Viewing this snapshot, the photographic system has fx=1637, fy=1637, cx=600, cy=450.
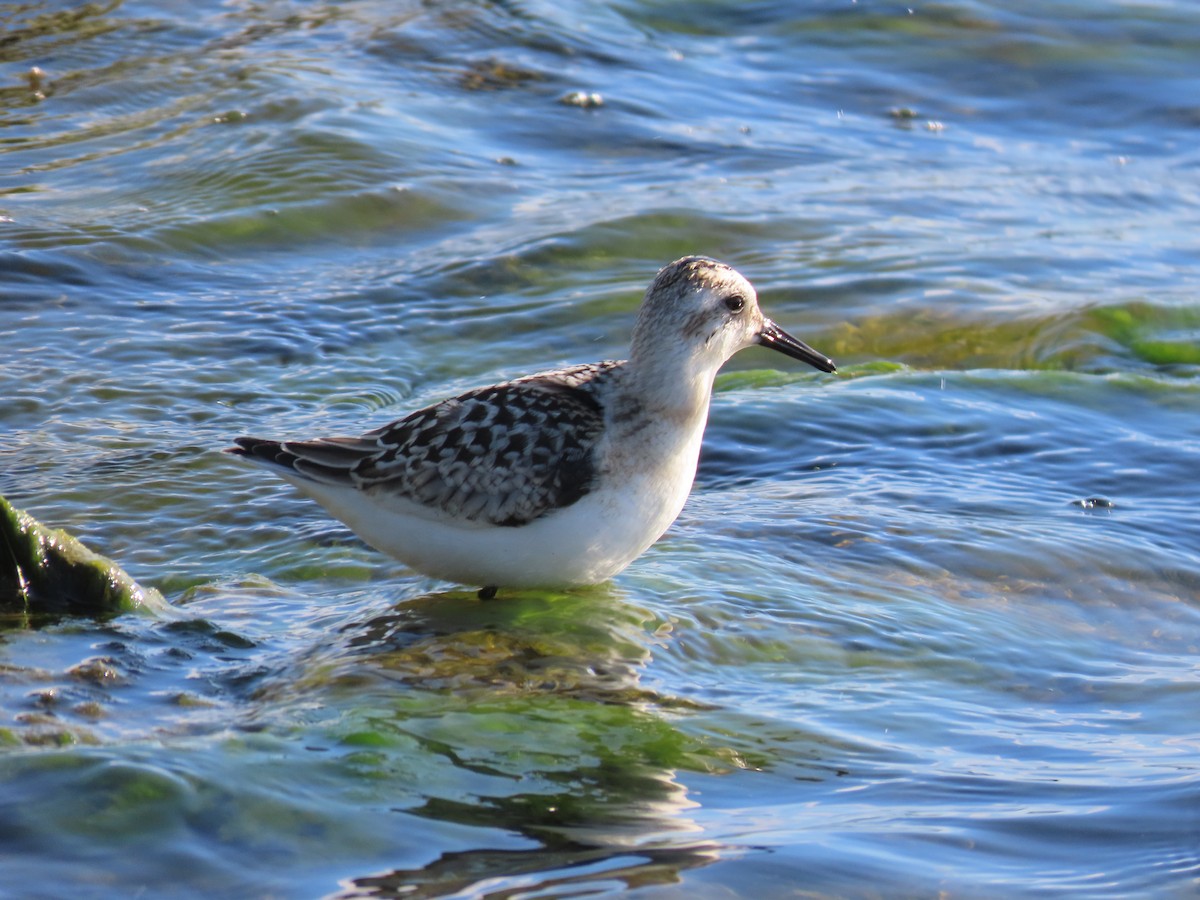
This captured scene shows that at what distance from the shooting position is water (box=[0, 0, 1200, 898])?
4.86 m

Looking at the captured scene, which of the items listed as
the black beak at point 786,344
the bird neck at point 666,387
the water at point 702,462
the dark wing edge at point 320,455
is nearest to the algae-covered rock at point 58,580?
the water at point 702,462

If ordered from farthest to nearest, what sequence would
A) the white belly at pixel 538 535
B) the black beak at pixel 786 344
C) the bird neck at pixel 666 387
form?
the black beak at pixel 786 344 → the bird neck at pixel 666 387 → the white belly at pixel 538 535

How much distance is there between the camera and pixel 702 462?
8609 millimetres

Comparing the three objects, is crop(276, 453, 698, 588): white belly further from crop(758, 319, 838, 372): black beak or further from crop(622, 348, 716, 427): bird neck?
crop(758, 319, 838, 372): black beak

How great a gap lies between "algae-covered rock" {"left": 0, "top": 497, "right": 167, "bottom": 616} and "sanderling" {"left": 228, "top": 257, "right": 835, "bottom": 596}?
86 cm

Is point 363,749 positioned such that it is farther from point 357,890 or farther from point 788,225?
point 788,225

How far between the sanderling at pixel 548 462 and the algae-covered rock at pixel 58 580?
0.86 m

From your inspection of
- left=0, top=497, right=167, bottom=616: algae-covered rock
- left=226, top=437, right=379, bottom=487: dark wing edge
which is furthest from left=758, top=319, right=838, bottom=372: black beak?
left=0, top=497, right=167, bottom=616: algae-covered rock

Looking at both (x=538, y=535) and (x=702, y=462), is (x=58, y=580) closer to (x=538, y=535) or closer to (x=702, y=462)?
(x=538, y=535)

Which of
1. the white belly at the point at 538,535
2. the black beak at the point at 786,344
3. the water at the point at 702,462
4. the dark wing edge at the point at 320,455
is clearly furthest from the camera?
the black beak at the point at 786,344

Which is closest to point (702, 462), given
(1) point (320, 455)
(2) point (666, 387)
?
(2) point (666, 387)

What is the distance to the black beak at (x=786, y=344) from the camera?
713cm

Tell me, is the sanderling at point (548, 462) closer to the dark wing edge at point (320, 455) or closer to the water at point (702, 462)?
the dark wing edge at point (320, 455)

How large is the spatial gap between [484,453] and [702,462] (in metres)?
2.44
